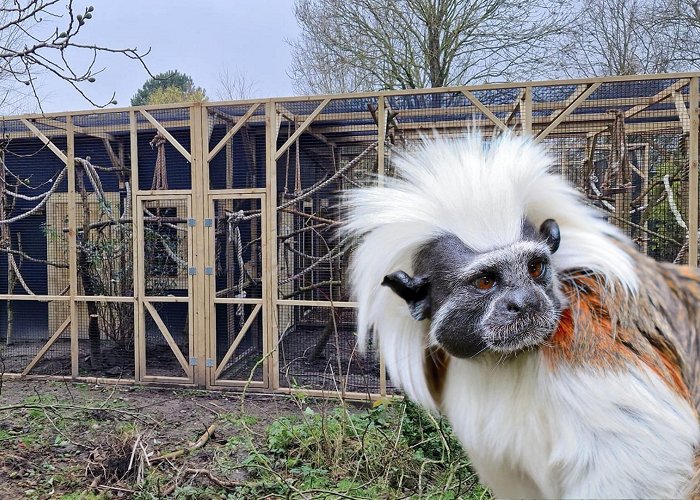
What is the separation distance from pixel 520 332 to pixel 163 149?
272 inches

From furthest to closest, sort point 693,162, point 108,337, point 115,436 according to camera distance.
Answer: point 108,337 < point 693,162 < point 115,436

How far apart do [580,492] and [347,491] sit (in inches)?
98.9

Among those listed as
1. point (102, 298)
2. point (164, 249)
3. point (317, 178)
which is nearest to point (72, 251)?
point (102, 298)

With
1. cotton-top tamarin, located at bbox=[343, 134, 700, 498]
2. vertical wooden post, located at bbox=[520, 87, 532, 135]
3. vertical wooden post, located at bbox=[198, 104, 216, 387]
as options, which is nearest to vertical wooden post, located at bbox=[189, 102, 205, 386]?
vertical wooden post, located at bbox=[198, 104, 216, 387]

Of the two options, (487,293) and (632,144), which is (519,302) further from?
(632,144)

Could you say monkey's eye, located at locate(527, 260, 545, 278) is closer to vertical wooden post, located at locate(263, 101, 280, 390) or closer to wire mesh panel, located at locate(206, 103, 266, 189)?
vertical wooden post, located at locate(263, 101, 280, 390)

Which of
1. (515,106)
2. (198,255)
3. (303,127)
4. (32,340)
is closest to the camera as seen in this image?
(515,106)

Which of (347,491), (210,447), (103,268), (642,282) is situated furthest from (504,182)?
(103,268)

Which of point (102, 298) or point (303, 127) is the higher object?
point (303, 127)

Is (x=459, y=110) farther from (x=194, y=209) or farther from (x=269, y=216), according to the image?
(x=194, y=209)

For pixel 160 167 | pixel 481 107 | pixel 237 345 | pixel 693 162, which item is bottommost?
pixel 237 345

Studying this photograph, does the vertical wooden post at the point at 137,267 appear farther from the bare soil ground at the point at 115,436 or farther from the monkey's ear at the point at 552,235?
the monkey's ear at the point at 552,235

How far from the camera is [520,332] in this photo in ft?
5.82

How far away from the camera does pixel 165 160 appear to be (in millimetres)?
7809
